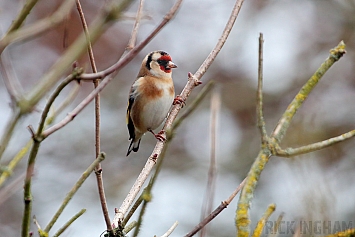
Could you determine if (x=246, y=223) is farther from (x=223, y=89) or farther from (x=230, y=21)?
(x=223, y=89)

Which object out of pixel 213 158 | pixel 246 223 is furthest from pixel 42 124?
pixel 213 158

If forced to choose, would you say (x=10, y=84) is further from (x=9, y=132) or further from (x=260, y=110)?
(x=260, y=110)

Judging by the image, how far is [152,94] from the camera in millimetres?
4988

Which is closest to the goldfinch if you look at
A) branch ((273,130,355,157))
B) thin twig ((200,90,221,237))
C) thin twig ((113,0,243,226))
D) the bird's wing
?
the bird's wing

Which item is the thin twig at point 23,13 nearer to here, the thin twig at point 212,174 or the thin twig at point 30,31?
the thin twig at point 30,31

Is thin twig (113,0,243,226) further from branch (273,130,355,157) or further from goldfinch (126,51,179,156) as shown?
goldfinch (126,51,179,156)

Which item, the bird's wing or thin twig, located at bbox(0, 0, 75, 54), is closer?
thin twig, located at bbox(0, 0, 75, 54)

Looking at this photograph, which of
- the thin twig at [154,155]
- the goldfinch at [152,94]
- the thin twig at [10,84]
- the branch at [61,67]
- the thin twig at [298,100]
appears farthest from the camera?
the goldfinch at [152,94]

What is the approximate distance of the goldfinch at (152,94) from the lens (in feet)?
16.1

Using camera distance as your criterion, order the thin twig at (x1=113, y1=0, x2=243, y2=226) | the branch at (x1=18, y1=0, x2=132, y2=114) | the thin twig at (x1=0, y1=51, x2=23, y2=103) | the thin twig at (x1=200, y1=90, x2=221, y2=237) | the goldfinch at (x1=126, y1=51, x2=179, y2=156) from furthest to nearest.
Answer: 1. the goldfinch at (x1=126, y1=51, x2=179, y2=156)
2. the thin twig at (x1=113, y1=0, x2=243, y2=226)
3. the thin twig at (x1=200, y1=90, x2=221, y2=237)
4. the thin twig at (x1=0, y1=51, x2=23, y2=103)
5. the branch at (x1=18, y1=0, x2=132, y2=114)

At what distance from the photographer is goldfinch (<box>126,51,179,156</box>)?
490 cm

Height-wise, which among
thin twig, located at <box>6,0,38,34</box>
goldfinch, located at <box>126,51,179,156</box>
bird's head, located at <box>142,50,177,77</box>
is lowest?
thin twig, located at <box>6,0,38,34</box>

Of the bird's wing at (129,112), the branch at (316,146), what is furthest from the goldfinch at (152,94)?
the branch at (316,146)

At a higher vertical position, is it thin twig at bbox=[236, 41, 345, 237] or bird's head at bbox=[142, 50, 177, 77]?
bird's head at bbox=[142, 50, 177, 77]
